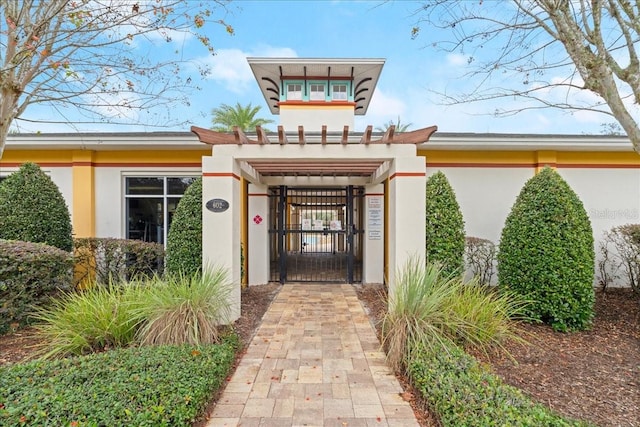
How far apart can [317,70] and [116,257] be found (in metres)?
7.05

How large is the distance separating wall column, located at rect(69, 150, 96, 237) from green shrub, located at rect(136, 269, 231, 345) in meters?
4.12

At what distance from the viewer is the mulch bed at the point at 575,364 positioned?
3.06 meters

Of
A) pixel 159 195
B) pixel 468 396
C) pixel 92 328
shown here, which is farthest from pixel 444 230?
pixel 159 195

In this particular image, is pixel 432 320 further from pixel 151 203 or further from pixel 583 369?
pixel 151 203

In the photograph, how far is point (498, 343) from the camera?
407 cm

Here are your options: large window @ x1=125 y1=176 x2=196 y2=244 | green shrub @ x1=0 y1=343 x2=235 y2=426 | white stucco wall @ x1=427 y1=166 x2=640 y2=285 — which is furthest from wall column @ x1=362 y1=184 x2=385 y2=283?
green shrub @ x1=0 y1=343 x2=235 y2=426

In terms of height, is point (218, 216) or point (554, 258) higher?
point (218, 216)

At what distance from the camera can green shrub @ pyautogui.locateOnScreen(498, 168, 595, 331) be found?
16.1 feet

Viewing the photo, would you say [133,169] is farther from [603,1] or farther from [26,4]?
[603,1]

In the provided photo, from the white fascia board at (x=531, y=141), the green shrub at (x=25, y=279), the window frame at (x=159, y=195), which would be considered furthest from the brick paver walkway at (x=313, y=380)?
the white fascia board at (x=531, y=141)

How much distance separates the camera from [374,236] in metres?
8.02

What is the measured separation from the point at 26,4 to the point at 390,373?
590 centimetres

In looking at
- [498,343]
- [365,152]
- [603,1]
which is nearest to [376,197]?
[365,152]

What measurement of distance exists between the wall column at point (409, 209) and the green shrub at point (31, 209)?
6.22 m
